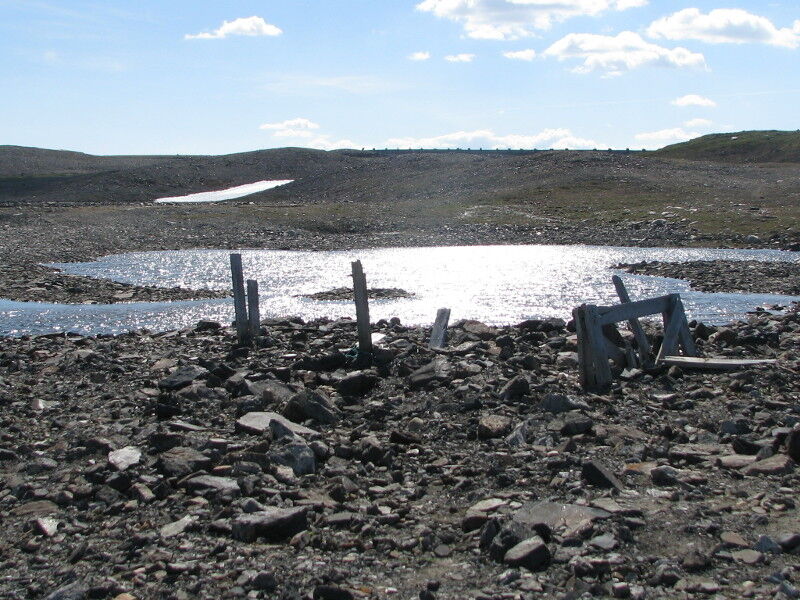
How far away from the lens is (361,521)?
805cm

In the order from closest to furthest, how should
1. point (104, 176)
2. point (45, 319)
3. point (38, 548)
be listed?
1. point (38, 548)
2. point (45, 319)
3. point (104, 176)

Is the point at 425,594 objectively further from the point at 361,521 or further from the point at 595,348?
the point at 595,348

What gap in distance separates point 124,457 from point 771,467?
6595 mm

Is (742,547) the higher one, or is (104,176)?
(104,176)

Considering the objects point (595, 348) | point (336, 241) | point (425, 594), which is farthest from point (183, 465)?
point (336, 241)

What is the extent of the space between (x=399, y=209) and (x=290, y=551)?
53.4 metres

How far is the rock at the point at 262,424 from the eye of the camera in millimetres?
10719

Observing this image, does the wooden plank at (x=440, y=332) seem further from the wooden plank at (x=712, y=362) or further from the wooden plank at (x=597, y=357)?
the wooden plank at (x=712, y=362)

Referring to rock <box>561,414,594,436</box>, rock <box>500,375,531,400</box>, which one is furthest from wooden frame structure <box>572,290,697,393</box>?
rock <box>561,414,594,436</box>

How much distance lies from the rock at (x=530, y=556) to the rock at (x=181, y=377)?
23.2 ft

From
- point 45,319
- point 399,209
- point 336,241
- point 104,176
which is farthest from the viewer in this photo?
point 104,176

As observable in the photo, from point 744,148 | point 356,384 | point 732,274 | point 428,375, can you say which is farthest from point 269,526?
point 744,148

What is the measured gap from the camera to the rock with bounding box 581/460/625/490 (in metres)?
8.66

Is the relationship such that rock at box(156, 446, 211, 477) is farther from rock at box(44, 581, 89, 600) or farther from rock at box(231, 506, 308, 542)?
rock at box(44, 581, 89, 600)
